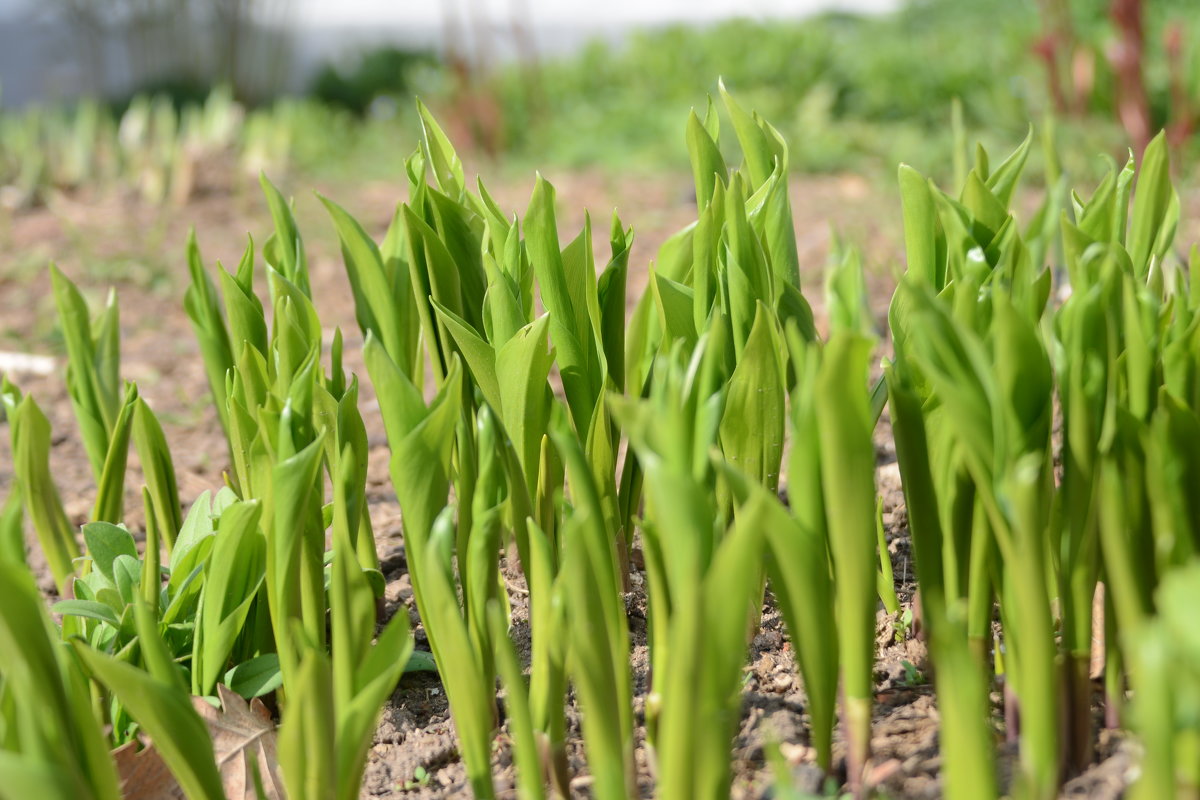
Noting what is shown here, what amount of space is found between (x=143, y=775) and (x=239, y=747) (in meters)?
0.08

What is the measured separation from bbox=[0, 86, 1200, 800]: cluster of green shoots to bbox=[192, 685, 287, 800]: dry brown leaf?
0.06 feet

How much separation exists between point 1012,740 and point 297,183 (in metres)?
5.38

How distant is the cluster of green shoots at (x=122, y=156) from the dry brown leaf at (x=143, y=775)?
173 inches

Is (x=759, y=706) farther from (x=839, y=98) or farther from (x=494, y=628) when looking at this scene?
(x=839, y=98)

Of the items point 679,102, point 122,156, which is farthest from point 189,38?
point 122,156

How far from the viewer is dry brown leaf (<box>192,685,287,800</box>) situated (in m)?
1.05

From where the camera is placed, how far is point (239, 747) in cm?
106

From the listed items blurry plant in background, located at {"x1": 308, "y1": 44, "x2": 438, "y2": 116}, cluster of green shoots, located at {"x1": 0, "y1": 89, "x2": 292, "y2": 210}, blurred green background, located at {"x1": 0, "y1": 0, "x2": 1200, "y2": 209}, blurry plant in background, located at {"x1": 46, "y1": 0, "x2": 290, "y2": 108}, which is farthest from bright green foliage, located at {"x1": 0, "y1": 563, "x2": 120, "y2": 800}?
blurry plant in background, located at {"x1": 46, "y1": 0, "x2": 290, "y2": 108}

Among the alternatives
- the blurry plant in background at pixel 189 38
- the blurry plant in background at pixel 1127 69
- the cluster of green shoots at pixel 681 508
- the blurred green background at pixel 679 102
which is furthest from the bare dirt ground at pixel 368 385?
the blurry plant in background at pixel 189 38

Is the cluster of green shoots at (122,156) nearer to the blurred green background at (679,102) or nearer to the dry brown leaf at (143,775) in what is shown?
the blurred green background at (679,102)

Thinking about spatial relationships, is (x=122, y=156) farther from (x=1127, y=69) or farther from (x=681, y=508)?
(x=681, y=508)

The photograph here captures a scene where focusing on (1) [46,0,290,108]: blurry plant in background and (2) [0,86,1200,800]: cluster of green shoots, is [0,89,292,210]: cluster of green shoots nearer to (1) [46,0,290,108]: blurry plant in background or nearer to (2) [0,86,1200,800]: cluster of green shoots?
(2) [0,86,1200,800]: cluster of green shoots

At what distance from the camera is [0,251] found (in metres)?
4.09

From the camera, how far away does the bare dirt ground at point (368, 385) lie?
103cm
